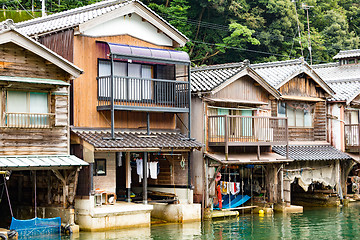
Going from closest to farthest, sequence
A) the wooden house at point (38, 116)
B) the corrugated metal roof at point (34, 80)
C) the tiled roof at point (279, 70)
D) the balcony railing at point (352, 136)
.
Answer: the corrugated metal roof at point (34, 80) < the wooden house at point (38, 116) < the tiled roof at point (279, 70) < the balcony railing at point (352, 136)

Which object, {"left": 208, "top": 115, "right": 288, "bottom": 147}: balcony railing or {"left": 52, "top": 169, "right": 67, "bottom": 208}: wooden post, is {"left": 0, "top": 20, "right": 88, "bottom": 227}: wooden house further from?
{"left": 208, "top": 115, "right": 288, "bottom": 147}: balcony railing

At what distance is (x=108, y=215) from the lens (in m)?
22.6

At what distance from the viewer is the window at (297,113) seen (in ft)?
105

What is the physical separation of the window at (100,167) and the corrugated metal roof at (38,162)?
2044mm

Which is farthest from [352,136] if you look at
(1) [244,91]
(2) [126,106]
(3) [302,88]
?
(2) [126,106]

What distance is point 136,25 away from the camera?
25.9m

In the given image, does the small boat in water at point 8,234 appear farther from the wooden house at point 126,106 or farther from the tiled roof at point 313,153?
the tiled roof at point 313,153

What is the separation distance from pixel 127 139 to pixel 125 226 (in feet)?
11.9

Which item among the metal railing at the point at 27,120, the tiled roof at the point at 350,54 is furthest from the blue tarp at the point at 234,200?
the tiled roof at the point at 350,54

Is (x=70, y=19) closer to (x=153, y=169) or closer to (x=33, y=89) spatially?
(x=33, y=89)

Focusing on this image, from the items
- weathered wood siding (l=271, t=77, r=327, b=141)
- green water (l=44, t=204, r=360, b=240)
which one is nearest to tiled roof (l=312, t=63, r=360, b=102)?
weathered wood siding (l=271, t=77, r=327, b=141)

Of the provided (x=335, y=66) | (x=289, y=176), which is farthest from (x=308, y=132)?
(x=335, y=66)

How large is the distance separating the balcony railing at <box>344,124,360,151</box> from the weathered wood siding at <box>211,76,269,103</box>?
6694 mm

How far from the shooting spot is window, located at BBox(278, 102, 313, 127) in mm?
31859
